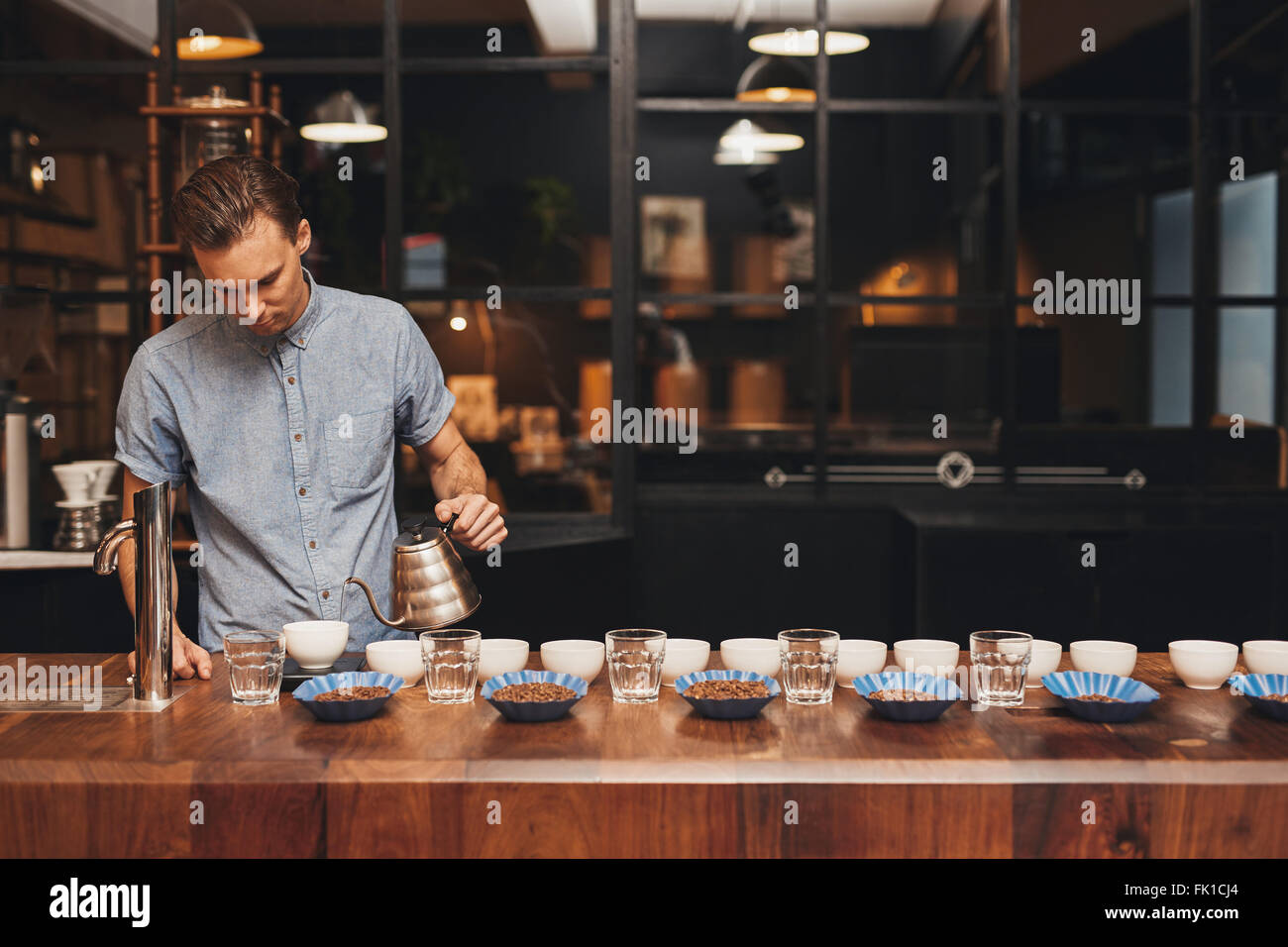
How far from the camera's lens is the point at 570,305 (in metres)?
6.92

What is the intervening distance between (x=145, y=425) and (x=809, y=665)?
1.33 metres

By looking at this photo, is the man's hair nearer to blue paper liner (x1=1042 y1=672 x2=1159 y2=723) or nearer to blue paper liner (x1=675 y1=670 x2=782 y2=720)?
blue paper liner (x1=675 y1=670 x2=782 y2=720)

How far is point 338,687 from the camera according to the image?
183 cm

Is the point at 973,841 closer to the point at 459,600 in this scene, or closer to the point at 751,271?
the point at 459,600

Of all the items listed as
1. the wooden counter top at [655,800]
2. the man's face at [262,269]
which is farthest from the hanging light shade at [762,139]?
the wooden counter top at [655,800]

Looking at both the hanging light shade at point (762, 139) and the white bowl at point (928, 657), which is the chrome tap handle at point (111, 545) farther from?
the hanging light shade at point (762, 139)

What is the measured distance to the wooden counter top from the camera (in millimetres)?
1496

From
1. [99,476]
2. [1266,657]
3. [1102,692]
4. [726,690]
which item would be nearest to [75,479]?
[99,476]

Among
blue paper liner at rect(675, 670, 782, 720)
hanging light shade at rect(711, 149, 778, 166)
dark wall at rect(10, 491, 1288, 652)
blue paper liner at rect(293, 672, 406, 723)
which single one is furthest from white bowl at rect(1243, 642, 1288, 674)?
hanging light shade at rect(711, 149, 778, 166)

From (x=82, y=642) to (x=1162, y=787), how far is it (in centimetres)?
302

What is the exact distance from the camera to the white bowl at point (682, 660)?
1.97 m

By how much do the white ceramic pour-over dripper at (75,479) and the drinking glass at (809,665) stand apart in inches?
110

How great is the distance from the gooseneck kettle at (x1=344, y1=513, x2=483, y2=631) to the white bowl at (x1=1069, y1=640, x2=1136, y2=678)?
927 millimetres
